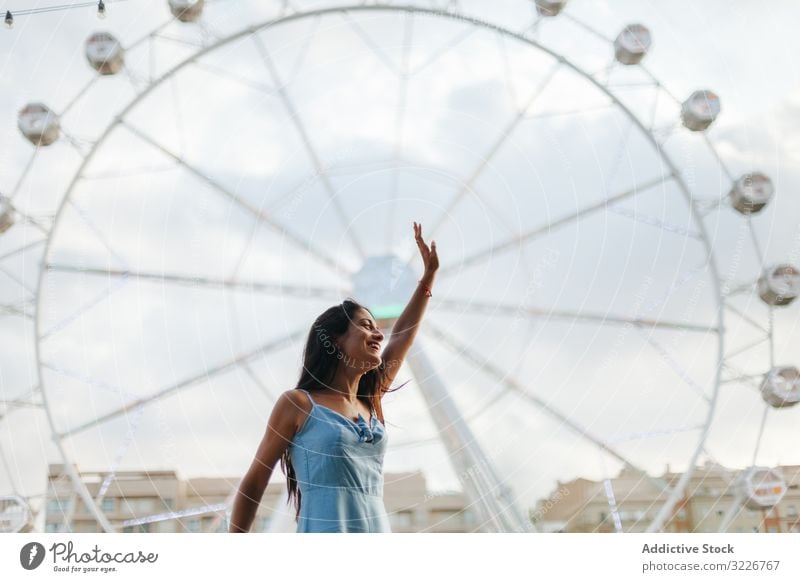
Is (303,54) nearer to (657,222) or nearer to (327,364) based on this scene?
(657,222)

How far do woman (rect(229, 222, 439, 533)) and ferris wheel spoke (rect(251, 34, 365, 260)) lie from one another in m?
1.73

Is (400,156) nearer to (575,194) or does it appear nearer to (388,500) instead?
(575,194)

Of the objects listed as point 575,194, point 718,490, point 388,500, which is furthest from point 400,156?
point 718,490

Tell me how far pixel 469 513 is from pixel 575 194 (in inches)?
72.0

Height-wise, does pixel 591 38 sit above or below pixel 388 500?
above

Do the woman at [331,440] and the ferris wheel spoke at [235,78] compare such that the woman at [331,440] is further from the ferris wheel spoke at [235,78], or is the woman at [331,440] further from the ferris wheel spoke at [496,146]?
the ferris wheel spoke at [235,78]

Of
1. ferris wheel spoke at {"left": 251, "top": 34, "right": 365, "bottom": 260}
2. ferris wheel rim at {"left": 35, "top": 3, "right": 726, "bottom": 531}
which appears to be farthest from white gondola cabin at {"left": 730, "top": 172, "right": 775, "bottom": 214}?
ferris wheel spoke at {"left": 251, "top": 34, "right": 365, "bottom": 260}

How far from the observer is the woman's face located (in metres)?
3.59

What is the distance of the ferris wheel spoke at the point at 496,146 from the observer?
18.0 feet

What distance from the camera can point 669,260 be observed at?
5520 millimetres

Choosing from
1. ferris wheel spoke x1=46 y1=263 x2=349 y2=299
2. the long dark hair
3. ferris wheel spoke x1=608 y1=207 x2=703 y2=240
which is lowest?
the long dark hair

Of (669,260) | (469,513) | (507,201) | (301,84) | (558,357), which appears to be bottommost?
(469,513)

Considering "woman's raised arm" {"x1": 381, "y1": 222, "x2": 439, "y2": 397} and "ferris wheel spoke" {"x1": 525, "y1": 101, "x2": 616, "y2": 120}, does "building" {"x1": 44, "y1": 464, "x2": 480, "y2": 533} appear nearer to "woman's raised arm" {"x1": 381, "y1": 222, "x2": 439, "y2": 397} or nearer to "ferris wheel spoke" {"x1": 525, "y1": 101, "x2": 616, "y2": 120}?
"woman's raised arm" {"x1": 381, "y1": 222, "x2": 439, "y2": 397}

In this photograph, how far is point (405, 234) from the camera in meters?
5.32
